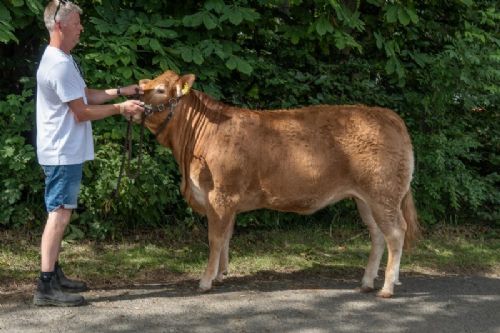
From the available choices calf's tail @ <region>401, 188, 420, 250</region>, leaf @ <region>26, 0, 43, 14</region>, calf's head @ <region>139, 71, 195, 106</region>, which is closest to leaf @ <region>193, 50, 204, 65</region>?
calf's head @ <region>139, 71, 195, 106</region>

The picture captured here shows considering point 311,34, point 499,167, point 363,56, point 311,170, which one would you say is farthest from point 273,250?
point 499,167

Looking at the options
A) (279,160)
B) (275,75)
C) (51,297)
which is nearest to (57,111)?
(51,297)

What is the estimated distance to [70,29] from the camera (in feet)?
16.3

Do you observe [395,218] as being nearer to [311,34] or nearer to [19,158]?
[311,34]

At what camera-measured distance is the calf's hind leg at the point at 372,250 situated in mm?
5801

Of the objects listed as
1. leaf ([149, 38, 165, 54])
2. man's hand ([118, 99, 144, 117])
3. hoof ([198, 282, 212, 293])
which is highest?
leaf ([149, 38, 165, 54])

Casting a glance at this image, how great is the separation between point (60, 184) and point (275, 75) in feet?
11.9

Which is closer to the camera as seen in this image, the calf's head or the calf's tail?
the calf's head

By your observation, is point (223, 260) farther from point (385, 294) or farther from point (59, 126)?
point (59, 126)

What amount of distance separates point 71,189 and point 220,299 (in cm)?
149

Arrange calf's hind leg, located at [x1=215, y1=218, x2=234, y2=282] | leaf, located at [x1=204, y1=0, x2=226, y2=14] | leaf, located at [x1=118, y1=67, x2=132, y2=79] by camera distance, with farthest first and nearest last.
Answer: leaf, located at [x1=204, y1=0, x2=226, y2=14], leaf, located at [x1=118, y1=67, x2=132, y2=79], calf's hind leg, located at [x1=215, y1=218, x2=234, y2=282]

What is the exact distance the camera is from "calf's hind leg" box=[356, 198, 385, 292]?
19.0 feet

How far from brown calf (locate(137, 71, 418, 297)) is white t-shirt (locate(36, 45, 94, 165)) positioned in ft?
2.56

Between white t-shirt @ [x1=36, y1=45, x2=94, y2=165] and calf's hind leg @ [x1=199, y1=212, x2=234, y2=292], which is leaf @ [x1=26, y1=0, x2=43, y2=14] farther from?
calf's hind leg @ [x1=199, y1=212, x2=234, y2=292]
